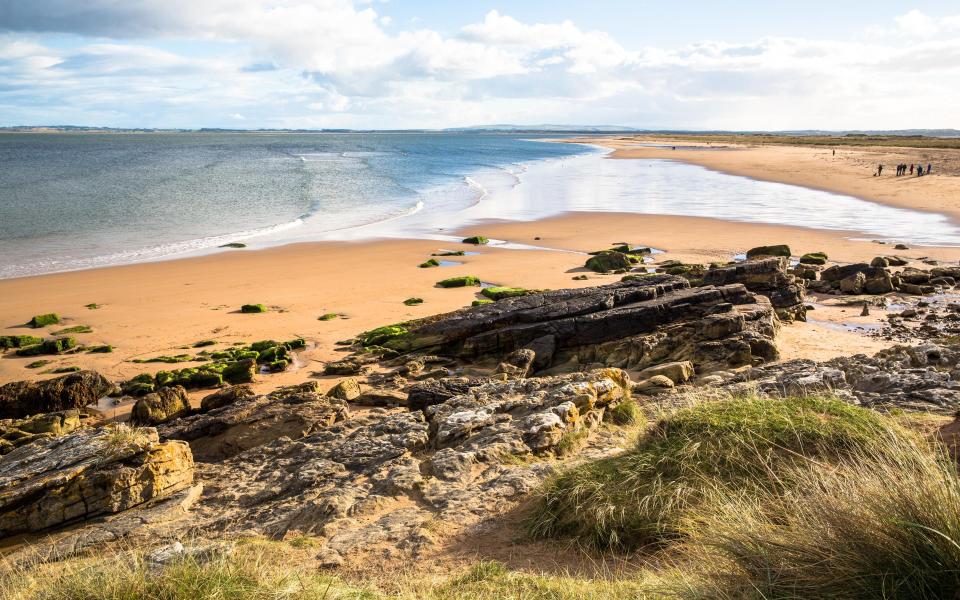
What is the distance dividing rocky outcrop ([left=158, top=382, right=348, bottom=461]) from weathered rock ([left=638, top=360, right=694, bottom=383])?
543cm

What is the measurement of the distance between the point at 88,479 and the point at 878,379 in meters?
10.3

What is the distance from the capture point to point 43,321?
658 inches

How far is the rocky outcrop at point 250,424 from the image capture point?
9.95 metres

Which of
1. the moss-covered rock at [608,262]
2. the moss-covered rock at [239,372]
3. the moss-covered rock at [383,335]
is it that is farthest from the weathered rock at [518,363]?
the moss-covered rock at [608,262]


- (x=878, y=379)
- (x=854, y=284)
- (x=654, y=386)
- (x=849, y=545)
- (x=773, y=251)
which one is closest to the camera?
(x=849, y=545)

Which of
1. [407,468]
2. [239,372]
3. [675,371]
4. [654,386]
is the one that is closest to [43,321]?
[239,372]

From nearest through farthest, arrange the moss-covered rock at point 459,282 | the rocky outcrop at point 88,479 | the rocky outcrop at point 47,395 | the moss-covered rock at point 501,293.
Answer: the rocky outcrop at point 88,479 < the rocky outcrop at point 47,395 < the moss-covered rock at point 501,293 < the moss-covered rock at point 459,282

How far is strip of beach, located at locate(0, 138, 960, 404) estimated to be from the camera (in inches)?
591

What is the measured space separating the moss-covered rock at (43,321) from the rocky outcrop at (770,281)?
16490 millimetres

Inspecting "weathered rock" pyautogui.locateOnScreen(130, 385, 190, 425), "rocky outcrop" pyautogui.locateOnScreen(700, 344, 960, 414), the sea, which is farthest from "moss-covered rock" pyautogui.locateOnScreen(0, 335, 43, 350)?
"rocky outcrop" pyautogui.locateOnScreen(700, 344, 960, 414)

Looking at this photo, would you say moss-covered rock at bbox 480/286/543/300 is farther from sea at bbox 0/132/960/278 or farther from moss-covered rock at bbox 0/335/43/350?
sea at bbox 0/132/960/278

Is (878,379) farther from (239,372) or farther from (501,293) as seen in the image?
(239,372)

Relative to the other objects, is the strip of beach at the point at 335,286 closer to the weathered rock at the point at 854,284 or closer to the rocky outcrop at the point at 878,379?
the weathered rock at the point at 854,284

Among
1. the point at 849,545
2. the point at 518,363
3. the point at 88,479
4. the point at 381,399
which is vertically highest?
the point at 849,545
